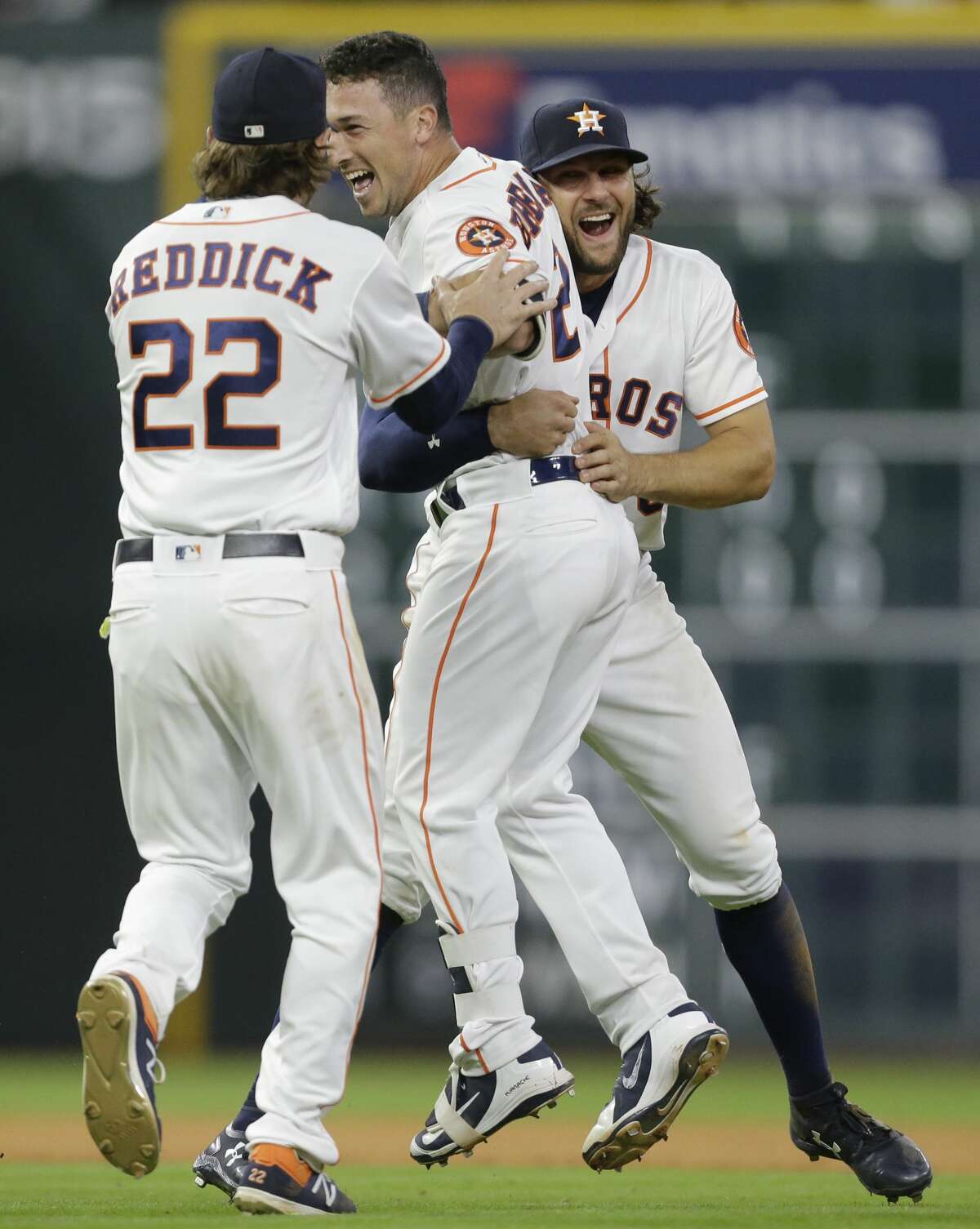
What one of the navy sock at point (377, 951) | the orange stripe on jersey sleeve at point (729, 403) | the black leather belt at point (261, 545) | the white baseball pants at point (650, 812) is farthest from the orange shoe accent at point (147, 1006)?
the orange stripe on jersey sleeve at point (729, 403)

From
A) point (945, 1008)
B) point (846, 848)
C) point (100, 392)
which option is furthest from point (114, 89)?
point (945, 1008)

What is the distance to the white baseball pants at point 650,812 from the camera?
4090 mm

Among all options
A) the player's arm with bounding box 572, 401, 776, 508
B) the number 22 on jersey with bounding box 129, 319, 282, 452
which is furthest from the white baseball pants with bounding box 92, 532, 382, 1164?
the player's arm with bounding box 572, 401, 776, 508

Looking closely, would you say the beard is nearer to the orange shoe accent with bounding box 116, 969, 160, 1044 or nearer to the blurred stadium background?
the orange shoe accent with bounding box 116, 969, 160, 1044

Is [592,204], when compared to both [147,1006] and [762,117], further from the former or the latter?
[762,117]

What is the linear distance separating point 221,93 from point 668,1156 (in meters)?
3.37

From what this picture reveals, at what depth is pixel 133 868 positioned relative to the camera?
948 centimetres

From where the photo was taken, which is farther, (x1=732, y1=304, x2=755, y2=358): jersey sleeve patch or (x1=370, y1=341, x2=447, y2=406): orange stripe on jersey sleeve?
(x1=732, y1=304, x2=755, y2=358): jersey sleeve patch

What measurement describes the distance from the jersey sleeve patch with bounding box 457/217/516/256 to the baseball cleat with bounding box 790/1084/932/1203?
5.74ft

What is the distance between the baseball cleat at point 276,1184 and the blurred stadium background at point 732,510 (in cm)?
534

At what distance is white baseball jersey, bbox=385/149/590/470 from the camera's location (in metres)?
3.88

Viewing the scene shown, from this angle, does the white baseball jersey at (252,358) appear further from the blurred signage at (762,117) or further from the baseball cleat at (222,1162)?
the blurred signage at (762,117)

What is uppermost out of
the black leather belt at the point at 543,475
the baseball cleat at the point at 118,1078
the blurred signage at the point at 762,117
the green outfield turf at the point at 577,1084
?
the blurred signage at the point at 762,117

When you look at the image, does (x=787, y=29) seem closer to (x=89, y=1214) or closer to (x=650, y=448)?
(x=650, y=448)
